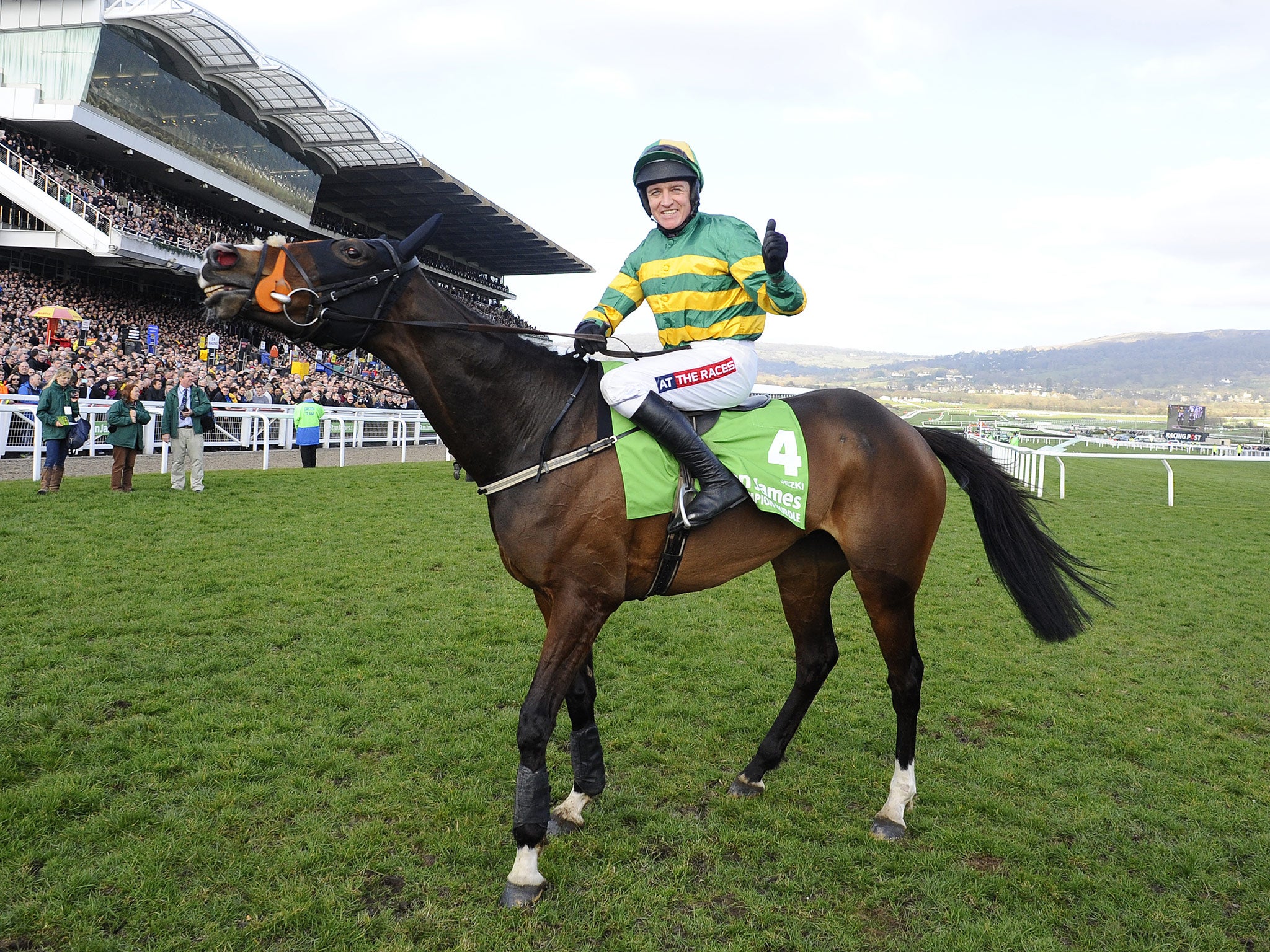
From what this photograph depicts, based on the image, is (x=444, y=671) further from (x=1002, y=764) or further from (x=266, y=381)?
(x=266, y=381)

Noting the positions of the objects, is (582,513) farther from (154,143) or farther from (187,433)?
(154,143)

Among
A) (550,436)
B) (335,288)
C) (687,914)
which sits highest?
(335,288)

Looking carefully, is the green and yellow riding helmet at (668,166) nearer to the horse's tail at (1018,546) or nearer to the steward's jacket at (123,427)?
the horse's tail at (1018,546)

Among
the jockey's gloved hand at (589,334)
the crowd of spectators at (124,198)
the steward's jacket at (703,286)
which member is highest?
the crowd of spectators at (124,198)

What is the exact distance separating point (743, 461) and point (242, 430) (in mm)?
15788

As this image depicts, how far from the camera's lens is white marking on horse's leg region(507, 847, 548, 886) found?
8.91 ft

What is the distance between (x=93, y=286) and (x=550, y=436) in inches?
1185

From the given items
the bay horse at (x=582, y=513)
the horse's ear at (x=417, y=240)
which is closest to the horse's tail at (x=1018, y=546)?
the bay horse at (x=582, y=513)

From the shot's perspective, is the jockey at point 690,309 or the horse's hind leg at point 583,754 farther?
the horse's hind leg at point 583,754

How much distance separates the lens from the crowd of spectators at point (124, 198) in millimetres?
24641

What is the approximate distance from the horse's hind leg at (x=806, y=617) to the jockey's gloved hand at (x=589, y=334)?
1.31 meters

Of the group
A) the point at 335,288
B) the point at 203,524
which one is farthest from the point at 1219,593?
the point at 203,524

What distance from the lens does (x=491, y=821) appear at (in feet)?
10.3

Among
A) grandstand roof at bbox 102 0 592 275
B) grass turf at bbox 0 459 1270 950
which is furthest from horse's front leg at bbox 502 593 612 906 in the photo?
grandstand roof at bbox 102 0 592 275
